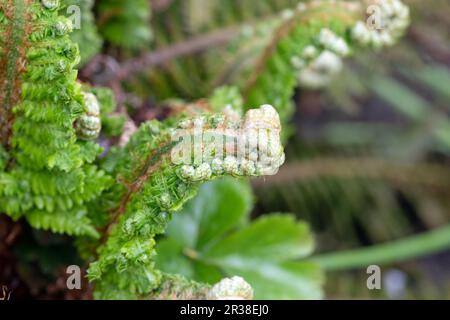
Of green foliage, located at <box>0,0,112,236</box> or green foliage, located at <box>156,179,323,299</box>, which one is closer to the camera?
green foliage, located at <box>0,0,112,236</box>

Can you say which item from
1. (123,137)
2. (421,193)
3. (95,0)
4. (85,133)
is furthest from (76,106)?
(421,193)

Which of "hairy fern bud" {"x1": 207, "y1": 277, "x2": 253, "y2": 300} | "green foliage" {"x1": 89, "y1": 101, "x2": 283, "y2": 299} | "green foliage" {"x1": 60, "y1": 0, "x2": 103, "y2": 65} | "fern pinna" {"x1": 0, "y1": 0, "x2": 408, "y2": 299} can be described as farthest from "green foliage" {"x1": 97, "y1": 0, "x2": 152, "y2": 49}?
"hairy fern bud" {"x1": 207, "y1": 277, "x2": 253, "y2": 300}

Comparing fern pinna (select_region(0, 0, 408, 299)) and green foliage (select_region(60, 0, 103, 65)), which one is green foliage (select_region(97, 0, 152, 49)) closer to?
green foliage (select_region(60, 0, 103, 65))

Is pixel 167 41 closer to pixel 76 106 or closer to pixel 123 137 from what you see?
pixel 123 137

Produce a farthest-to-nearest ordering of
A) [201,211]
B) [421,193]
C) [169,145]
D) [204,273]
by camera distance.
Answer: [421,193] < [201,211] < [204,273] < [169,145]

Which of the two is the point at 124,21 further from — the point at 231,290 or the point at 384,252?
the point at 384,252

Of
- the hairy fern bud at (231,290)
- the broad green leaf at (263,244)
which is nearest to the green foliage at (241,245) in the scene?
the broad green leaf at (263,244)
